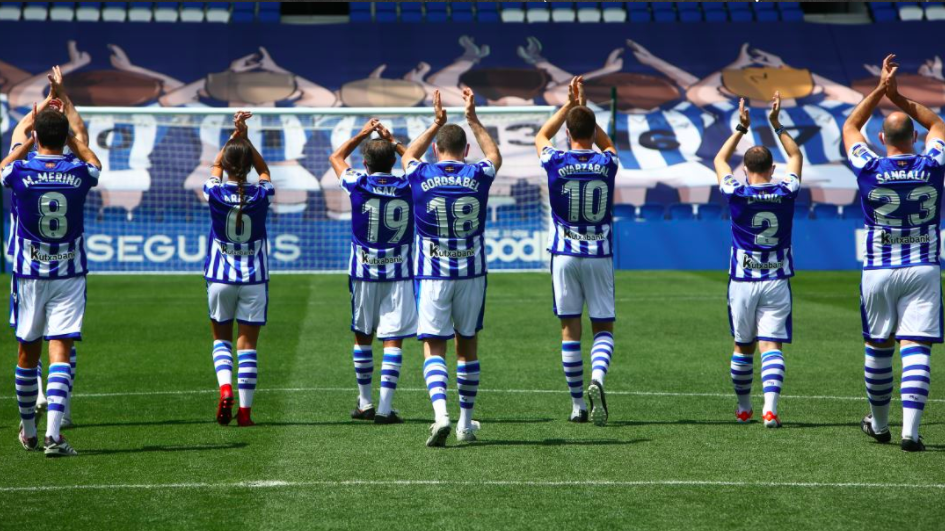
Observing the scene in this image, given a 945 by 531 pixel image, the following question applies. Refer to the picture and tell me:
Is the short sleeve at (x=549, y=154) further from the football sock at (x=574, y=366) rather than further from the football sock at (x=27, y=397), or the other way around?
the football sock at (x=27, y=397)

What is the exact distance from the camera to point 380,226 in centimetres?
Result: 880

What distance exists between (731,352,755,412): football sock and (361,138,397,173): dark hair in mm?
2837

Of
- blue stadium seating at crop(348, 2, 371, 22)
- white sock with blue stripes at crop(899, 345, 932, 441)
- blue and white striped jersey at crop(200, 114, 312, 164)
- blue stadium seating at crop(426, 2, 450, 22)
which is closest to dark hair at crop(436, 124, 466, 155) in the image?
white sock with blue stripes at crop(899, 345, 932, 441)

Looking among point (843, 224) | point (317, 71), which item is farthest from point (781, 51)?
point (317, 71)

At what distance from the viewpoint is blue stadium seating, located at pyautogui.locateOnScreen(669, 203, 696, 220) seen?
27.5 metres

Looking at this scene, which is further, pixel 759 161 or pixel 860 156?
pixel 759 161

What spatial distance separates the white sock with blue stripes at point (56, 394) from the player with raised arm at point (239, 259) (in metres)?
1.19

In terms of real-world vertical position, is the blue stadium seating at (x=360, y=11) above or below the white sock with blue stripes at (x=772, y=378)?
above

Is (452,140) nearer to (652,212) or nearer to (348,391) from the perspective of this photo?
(348,391)

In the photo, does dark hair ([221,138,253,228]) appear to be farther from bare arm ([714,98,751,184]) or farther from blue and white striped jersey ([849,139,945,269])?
blue and white striped jersey ([849,139,945,269])

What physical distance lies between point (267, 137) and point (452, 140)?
62.2 feet

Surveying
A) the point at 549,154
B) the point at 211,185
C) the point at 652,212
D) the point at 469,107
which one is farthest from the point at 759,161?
the point at 652,212

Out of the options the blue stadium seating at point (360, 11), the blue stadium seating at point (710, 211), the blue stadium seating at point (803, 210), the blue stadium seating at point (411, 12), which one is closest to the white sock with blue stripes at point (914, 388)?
the blue stadium seating at point (710, 211)

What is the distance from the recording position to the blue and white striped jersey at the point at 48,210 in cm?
764
